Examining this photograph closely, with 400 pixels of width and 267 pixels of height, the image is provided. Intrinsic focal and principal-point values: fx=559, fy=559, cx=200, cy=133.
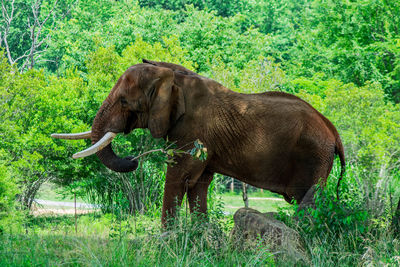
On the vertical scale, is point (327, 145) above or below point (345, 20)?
below

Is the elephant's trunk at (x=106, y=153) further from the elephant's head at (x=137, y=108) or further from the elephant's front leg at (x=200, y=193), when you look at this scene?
the elephant's front leg at (x=200, y=193)

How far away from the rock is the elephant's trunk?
144 centimetres

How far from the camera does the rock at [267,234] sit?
5.82m

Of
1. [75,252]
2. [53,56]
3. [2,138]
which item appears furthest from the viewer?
[53,56]

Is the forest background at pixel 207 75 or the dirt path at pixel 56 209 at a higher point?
the forest background at pixel 207 75

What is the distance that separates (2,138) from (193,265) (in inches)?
256

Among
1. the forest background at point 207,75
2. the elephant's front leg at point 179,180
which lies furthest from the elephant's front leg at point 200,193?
the forest background at point 207,75

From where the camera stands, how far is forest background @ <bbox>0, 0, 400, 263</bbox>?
910 cm

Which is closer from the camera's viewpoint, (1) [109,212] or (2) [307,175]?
(2) [307,175]

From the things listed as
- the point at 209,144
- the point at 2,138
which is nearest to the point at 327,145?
the point at 209,144

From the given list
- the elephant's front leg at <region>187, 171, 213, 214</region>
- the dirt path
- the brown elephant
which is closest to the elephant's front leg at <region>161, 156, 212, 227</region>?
the brown elephant

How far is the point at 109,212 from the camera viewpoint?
12.4 metres

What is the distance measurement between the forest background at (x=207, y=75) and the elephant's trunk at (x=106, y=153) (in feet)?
4.71

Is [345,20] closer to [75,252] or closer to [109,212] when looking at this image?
[109,212]
